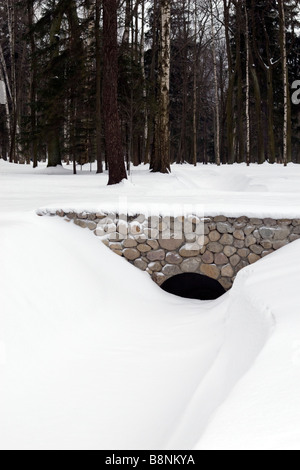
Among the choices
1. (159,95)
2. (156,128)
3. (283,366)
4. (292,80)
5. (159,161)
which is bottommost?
Result: (283,366)

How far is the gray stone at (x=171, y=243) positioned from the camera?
6.44 metres

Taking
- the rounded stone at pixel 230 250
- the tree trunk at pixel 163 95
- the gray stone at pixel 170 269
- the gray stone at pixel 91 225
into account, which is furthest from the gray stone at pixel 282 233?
the tree trunk at pixel 163 95

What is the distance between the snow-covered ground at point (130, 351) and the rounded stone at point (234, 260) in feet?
2.43

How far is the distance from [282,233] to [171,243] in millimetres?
1683

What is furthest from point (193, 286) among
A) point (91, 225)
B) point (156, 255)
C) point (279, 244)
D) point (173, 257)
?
point (91, 225)

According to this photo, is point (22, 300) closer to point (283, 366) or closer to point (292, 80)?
point (283, 366)

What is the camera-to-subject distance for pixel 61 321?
4.34 meters

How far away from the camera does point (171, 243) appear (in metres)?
6.46

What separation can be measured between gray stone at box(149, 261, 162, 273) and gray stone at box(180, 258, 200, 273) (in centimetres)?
35

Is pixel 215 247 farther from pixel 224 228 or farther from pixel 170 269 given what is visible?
pixel 170 269

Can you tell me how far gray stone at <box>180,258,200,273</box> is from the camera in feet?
21.5

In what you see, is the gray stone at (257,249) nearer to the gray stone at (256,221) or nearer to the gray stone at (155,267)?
the gray stone at (256,221)

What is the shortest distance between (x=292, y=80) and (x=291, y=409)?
22020mm
